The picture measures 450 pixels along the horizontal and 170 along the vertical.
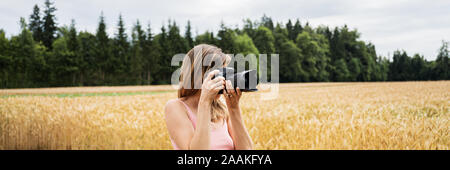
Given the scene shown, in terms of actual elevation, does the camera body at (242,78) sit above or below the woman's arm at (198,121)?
above

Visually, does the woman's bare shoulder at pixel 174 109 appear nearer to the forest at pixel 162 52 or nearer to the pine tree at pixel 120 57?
the forest at pixel 162 52

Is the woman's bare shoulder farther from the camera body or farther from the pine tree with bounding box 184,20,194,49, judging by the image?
the pine tree with bounding box 184,20,194,49

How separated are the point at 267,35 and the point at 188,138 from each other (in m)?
45.4

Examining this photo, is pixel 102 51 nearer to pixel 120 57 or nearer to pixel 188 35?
pixel 120 57

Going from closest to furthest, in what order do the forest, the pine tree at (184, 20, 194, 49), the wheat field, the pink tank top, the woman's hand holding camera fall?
the woman's hand holding camera < the pink tank top < the wheat field < the forest < the pine tree at (184, 20, 194, 49)

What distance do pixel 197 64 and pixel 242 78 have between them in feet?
1.01

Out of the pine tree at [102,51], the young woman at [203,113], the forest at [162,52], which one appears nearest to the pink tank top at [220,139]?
the young woman at [203,113]

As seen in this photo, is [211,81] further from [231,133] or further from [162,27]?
[162,27]

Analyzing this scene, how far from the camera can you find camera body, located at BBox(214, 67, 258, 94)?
1.57 meters

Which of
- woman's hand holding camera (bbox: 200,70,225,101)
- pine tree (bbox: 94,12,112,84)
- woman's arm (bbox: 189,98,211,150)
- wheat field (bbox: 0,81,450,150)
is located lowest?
wheat field (bbox: 0,81,450,150)

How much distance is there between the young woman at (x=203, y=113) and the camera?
1583 mm

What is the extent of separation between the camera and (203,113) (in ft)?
5.19

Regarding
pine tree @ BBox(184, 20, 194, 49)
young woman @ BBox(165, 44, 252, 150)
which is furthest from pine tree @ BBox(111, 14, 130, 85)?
young woman @ BBox(165, 44, 252, 150)
